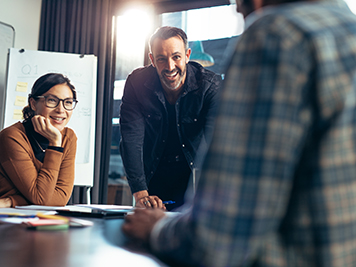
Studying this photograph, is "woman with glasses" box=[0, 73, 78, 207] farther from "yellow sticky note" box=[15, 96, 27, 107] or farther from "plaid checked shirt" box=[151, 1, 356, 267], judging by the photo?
"yellow sticky note" box=[15, 96, 27, 107]

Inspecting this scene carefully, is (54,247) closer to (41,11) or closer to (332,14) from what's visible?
(332,14)

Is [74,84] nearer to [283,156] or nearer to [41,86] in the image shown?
[41,86]

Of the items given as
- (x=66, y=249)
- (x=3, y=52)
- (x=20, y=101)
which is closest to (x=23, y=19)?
(x=3, y=52)

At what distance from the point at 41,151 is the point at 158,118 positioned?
25.6 inches

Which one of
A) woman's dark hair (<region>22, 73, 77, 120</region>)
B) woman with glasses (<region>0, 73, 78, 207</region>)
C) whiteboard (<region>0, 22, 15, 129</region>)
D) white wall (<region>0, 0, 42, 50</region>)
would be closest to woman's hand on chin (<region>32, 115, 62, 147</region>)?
woman with glasses (<region>0, 73, 78, 207</region>)

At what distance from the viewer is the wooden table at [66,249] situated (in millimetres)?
559

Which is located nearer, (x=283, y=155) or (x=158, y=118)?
(x=283, y=155)

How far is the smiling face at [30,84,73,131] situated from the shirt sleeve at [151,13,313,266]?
1716 mm

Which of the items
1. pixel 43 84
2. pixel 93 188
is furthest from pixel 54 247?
pixel 93 188

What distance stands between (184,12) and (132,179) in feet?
7.36

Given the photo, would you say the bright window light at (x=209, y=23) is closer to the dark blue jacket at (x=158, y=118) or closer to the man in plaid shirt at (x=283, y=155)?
the dark blue jacket at (x=158, y=118)

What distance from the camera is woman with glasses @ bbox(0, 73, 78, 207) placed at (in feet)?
5.08

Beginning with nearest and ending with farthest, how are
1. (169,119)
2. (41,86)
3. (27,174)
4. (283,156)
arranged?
(283,156), (27,174), (41,86), (169,119)

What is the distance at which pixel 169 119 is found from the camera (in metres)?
2.01
